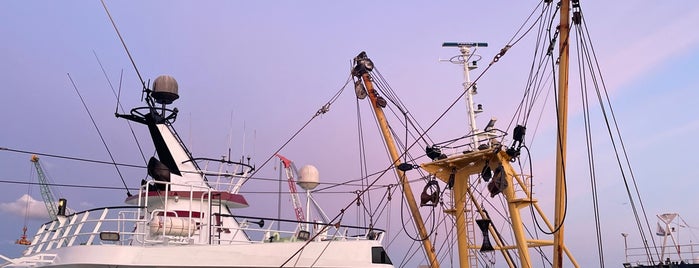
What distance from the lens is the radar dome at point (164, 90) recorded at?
20.9 m

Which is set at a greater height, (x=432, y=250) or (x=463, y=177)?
(x=463, y=177)

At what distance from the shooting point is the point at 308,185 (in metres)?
19.7

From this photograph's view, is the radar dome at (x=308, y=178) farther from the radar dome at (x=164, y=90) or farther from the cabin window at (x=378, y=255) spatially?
the radar dome at (x=164, y=90)

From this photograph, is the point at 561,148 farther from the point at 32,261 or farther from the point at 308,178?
the point at 32,261

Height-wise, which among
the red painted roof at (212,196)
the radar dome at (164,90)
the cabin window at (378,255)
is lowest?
the cabin window at (378,255)

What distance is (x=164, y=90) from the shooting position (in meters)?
20.9

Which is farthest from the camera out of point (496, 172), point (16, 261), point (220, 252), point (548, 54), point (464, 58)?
point (464, 58)

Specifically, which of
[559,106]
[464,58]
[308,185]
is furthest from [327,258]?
[464,58]

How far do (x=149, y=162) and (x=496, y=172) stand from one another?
11.5m

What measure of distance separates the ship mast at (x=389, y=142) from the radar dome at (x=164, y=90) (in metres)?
7.84

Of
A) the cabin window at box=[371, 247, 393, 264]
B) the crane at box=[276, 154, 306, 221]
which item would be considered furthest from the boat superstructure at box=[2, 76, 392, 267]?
the crane at box=[276, 154, 306, 221]

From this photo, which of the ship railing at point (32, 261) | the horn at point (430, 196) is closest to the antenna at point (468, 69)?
the horn at point (430, 196)

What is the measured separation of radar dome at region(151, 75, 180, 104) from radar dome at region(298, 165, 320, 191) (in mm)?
5605

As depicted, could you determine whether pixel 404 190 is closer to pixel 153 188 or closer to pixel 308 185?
pixel 308 185
